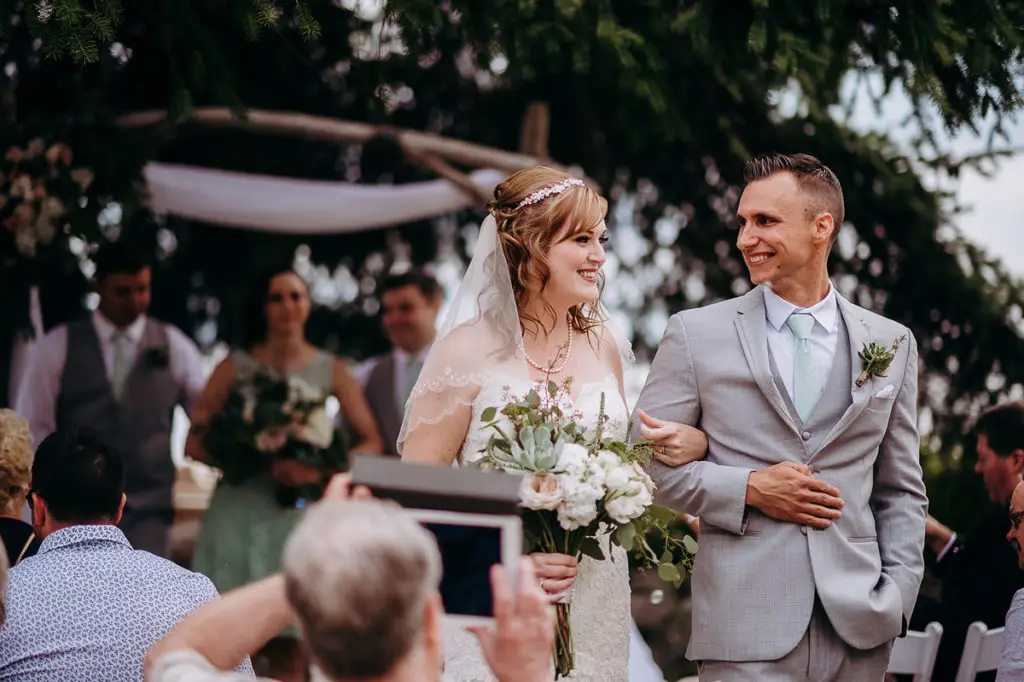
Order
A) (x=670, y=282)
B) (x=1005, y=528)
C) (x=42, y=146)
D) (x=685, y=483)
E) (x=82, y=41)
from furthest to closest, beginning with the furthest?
(x=670, y=282)
(x=42, y=146)
(x=1005, y=528)
(x=82, y=41)
(x=685, y=483)

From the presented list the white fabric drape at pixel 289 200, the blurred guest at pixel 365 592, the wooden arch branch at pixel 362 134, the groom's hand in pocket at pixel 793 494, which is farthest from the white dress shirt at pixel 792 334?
the white fabric drape at pixel 289 200

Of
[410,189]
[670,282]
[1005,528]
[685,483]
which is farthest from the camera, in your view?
[670,282]

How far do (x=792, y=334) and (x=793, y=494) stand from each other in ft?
1.67

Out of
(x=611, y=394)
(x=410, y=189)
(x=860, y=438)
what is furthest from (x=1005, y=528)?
(x=410, y=189)

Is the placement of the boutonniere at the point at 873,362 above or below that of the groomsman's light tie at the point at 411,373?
above

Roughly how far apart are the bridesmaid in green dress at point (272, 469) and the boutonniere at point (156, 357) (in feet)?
0.86

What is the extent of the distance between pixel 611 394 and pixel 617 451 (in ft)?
2.25

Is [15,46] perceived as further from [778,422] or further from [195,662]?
[195,662]

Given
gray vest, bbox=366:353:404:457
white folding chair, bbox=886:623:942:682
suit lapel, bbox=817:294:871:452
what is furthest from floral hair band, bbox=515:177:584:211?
gray vest, bbox=366:353:404:457

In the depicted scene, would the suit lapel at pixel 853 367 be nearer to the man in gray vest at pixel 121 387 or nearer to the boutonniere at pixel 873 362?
the boutonniere at pixel 873 362

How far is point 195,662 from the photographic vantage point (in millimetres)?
2256

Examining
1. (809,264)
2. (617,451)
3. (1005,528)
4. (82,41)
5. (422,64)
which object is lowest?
(1005,528)

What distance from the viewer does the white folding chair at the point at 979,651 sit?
437 centimetres

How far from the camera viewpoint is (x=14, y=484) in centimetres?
426
